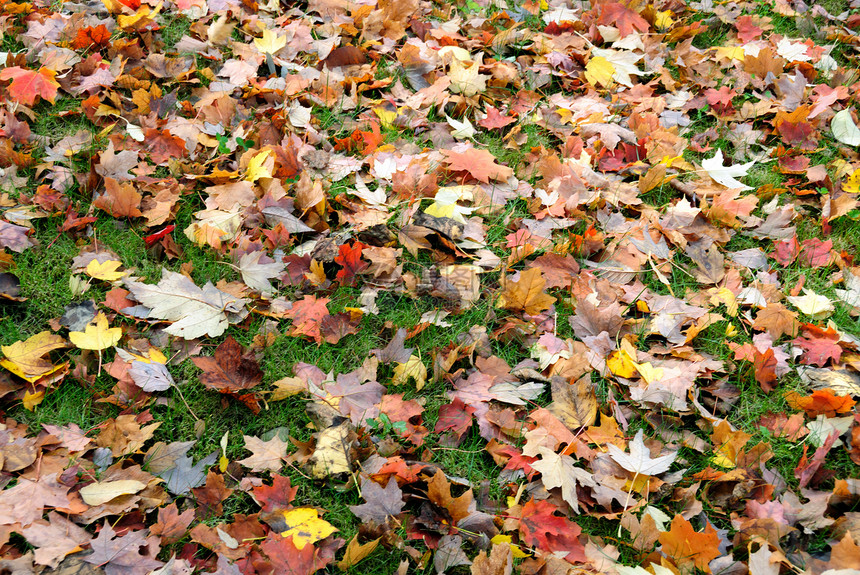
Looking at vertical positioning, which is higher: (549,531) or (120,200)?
(120,200)

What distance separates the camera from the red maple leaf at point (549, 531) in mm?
1784

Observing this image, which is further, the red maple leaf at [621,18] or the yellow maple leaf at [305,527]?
the red maple leaf at [621,18]

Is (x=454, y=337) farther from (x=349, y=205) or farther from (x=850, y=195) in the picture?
(x=850, y=195)

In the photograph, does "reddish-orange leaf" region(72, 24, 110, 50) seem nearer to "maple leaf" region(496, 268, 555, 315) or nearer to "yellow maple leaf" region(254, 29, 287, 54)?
"yellow maple leaf" region(254, 29, 287, 54)

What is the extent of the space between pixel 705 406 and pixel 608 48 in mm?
2498

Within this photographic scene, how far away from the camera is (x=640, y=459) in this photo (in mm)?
1974

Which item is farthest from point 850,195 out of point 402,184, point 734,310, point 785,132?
point 402,184

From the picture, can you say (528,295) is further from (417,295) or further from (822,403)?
(822,403)

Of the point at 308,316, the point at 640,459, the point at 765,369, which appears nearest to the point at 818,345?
the point at 765,369

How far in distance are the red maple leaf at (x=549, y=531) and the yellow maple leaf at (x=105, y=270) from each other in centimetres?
177

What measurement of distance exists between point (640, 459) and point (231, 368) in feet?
4.67

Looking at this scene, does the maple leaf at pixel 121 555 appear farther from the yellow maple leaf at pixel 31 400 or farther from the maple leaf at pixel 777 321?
the maple leaf at pixel 777 321

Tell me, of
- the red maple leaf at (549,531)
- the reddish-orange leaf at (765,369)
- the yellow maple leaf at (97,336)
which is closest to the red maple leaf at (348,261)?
the yellow maple leaf at (97,336)

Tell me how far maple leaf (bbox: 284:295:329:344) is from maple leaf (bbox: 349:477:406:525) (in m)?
0.67
